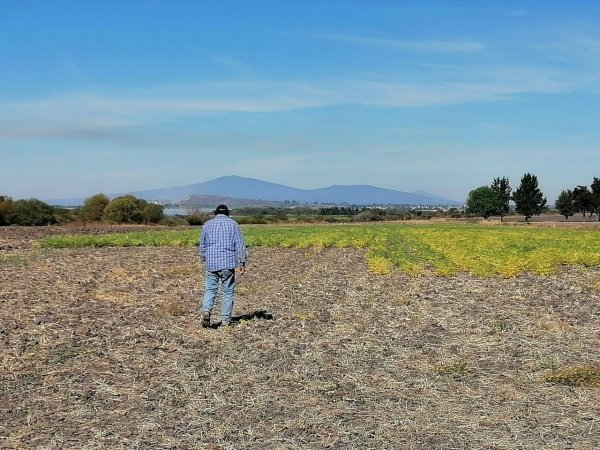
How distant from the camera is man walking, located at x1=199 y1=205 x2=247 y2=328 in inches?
476

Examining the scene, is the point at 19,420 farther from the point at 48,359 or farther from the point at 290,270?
the point at 290,270

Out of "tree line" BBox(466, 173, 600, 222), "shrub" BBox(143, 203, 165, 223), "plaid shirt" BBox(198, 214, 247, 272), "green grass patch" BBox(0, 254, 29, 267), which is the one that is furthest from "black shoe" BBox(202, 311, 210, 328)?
"tree line" BBox(466, 173, 600, 222)

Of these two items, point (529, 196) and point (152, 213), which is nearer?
point (152, 213)

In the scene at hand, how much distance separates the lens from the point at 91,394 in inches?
309

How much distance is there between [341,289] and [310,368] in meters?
8.65

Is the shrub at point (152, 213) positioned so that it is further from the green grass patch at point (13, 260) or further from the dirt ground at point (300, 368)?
the dirt ground at point (300, 368)

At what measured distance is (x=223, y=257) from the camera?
12102mm

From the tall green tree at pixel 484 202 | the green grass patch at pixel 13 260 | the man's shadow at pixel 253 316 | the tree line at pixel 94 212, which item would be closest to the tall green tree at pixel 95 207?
the tree line at pixel 94 212

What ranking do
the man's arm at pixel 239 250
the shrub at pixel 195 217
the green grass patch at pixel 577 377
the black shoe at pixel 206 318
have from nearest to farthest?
the green grass patch at pixel 577 377, the black shoe at pixel 206 318, the man's arm at pixel 239 250, the shrub at pixel 195 217

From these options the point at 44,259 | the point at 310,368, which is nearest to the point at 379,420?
the point at 310,368

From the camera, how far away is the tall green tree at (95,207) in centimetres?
7943

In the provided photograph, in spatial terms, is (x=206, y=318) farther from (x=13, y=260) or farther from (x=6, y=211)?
(x=6, y=211)

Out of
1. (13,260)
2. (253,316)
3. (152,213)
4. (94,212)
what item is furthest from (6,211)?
(253,316)

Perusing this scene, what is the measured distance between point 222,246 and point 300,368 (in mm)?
3720
